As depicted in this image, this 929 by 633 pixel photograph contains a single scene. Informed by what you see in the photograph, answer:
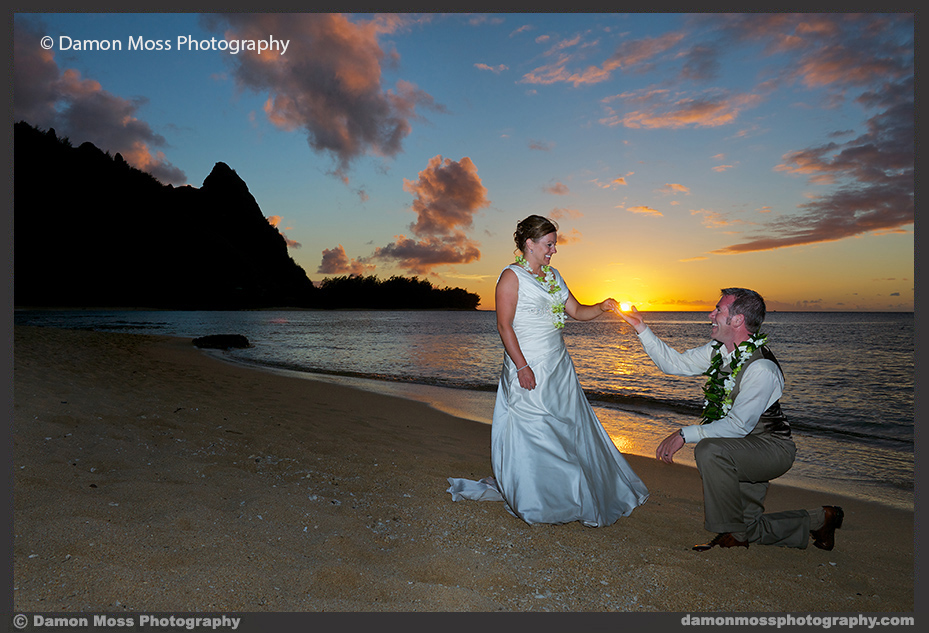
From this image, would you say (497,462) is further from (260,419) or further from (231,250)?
(231,250)

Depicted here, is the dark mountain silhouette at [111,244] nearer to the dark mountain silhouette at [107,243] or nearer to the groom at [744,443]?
the dark mountain silhouette at [107,243]

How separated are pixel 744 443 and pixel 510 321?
81.9 inches

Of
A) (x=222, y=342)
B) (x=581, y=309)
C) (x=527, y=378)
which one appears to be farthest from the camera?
(x=222, y=342)

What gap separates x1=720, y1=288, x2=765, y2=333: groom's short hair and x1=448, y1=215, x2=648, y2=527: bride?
3.49 feet

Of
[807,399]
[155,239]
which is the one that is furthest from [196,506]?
[155,239]

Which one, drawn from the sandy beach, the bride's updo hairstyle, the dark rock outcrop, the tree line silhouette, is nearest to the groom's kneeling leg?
the sandy beach

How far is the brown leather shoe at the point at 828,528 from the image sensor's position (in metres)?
3.66

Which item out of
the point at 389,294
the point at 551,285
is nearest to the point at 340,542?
the point at 551,285

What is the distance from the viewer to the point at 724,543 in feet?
11.6

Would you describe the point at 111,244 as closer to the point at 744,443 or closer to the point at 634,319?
the point at 634,319

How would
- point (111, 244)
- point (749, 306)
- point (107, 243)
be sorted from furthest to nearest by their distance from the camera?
point (111, 244)
point (107, 243)
point (749, 306)

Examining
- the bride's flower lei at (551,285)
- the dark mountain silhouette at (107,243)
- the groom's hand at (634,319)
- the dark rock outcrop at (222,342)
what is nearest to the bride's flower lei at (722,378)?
the groom's hand at (634,319)

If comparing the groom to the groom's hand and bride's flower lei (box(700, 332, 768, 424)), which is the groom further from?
the groom's hand

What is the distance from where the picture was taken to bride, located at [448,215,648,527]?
3975mm
